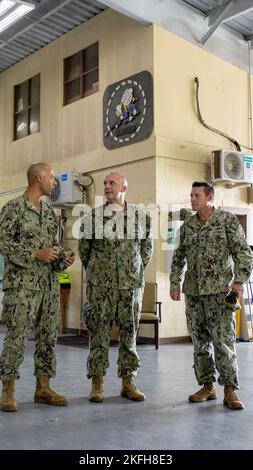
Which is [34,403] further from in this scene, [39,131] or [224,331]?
[39,131]

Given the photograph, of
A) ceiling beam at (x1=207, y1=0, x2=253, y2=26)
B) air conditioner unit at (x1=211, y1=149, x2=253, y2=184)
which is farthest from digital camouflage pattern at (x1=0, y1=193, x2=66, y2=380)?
ceiling beam at (x1=207, y1=0, x2=253, y2=26)

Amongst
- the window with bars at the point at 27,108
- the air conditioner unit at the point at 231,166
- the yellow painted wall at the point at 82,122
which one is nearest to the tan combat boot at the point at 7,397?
the yellow painted wall at the point at 82,122

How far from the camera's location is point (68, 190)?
8016 mm

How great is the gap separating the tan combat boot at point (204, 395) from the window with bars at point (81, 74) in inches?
226

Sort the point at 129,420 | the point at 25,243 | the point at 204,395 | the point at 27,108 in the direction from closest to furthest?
1. the point at 129,420
2. the point at 25,243
3. the point at 204,395
4. the point at 27,108

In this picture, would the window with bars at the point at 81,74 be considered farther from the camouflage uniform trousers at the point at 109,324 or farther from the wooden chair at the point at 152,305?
the camouflage uniform trousers at the point at 109,324

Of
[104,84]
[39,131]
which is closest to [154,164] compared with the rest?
[104,84]

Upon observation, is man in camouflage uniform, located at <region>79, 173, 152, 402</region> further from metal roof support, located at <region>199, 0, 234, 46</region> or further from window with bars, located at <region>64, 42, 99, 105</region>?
window with bars, located at <region>64, 42, 99, 105</region>

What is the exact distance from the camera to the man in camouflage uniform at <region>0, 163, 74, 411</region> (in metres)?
3.39

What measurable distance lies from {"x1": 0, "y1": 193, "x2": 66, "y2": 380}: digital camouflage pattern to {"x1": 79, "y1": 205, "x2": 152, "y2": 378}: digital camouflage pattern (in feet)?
0.92

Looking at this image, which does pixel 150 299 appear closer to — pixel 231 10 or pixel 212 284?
pixel 212 284

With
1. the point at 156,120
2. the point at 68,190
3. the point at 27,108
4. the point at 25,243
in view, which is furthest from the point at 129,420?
the point at 27,108

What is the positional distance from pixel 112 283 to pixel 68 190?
452 cm

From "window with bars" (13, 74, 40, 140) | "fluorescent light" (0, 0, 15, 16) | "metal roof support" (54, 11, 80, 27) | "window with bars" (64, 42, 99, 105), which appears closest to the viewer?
"fluorescent light" (0, 0, 15, 16)
